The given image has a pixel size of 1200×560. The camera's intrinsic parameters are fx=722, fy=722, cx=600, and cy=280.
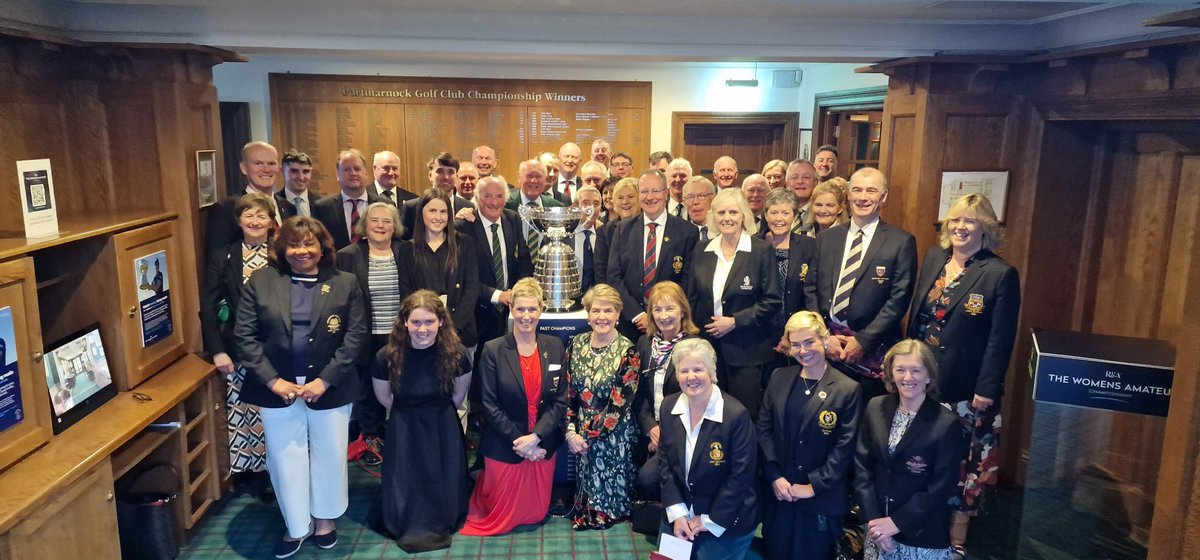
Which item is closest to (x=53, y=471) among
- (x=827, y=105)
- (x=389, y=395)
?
(x=389, y=395)

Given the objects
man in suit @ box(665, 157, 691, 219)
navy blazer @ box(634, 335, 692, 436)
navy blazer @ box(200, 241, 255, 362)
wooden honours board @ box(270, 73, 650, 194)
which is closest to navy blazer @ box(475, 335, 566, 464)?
navy blazer @ box(634, 335, 692, 436)

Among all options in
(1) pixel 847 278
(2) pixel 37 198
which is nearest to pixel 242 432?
(2) pixel 37 198

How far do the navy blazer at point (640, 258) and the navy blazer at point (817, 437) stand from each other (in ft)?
3.25

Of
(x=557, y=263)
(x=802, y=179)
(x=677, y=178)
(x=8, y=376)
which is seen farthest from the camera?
(x=677, y=178)

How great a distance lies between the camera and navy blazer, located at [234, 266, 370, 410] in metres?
3.29

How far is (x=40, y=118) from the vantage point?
3619 millimetres

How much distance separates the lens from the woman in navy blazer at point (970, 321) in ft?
10.8

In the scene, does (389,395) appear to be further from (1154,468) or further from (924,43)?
(1154,468)

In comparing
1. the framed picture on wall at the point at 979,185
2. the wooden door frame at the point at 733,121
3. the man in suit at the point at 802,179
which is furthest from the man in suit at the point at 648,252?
the wooden door frame at the point at 733,121

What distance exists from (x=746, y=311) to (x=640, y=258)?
0.68m

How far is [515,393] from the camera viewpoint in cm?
353

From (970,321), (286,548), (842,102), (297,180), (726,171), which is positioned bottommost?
(286,548)

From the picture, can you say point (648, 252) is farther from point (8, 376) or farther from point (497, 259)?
point (8, 376)

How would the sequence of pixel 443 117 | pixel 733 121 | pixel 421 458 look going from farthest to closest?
pixel 733 121, pixel 443 117, pixel 421 458
